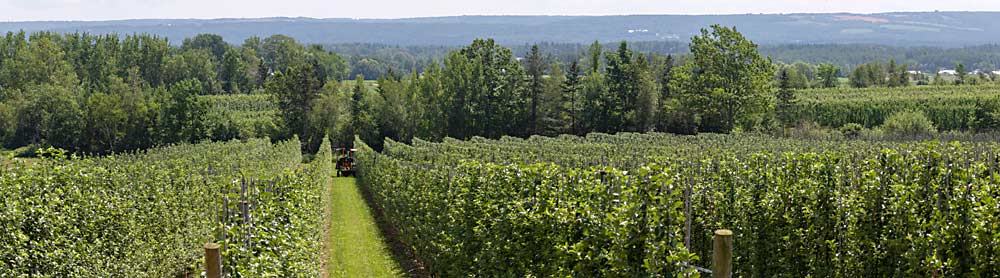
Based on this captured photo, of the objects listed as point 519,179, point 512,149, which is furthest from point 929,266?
point 512,149

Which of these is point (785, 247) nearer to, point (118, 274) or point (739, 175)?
point (739, 175)

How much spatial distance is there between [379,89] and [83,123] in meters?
24.9

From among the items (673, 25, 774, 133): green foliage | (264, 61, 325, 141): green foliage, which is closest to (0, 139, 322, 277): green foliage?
(673, 25, 774, 133): green foliage

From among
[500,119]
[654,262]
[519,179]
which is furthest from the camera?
[500,119]

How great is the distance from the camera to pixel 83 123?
225ft

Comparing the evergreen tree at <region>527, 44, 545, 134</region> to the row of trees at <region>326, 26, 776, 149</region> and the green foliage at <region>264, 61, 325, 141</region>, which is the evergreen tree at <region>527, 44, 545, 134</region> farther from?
the green foliage at <region>264, 61, 325, 141</region>

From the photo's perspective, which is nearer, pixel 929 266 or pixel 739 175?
pixel 929 266

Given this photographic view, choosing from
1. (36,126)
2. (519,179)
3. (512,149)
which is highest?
(519,179)

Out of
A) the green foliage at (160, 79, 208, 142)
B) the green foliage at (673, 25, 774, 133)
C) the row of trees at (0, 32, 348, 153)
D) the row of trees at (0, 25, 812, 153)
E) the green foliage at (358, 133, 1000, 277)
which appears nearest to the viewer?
the green foliage at (358, 133, 1000, 277)

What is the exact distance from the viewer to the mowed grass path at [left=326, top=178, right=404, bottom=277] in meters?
19.6

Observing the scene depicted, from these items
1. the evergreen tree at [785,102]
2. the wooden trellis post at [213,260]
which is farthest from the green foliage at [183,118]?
the wooden trellis post at [213,260]

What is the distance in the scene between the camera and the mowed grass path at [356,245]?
19.6 meters

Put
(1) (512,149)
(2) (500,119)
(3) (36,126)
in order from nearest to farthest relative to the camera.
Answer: (1) (512,149), (2) (500,119), (3) (36,126)

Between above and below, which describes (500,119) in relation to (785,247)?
below
